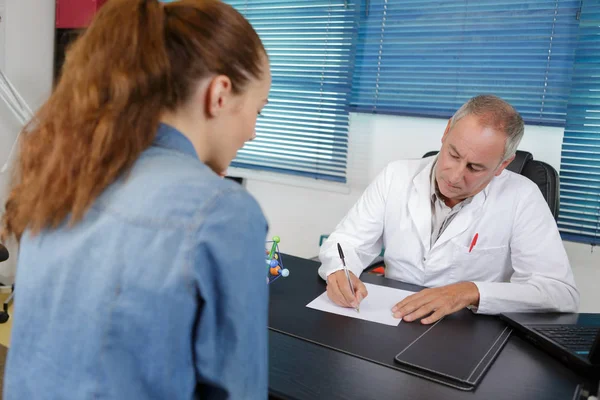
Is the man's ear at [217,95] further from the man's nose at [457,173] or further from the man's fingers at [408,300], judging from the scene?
the man's nose at [457,173]

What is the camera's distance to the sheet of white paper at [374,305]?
3.94 feet

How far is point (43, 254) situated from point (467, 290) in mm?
1049

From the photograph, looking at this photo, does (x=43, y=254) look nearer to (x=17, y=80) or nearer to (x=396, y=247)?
(x=396, y=247)

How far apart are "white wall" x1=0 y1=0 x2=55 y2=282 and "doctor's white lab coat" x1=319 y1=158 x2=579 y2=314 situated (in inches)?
89.1

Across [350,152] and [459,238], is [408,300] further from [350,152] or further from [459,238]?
[350,152]

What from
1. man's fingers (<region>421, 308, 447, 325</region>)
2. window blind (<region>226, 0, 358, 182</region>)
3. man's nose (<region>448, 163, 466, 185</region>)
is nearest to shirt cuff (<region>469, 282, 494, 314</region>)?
man's fingers (<region>421, 308, 447, 325</region>)

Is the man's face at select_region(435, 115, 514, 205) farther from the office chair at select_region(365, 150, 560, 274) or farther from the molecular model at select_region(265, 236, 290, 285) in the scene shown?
the molecular model at select_region(265, 236, 290, 285)

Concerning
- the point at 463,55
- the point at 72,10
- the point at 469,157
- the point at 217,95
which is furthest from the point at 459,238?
the point at 72,10

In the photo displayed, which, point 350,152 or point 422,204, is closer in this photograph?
point 422,204

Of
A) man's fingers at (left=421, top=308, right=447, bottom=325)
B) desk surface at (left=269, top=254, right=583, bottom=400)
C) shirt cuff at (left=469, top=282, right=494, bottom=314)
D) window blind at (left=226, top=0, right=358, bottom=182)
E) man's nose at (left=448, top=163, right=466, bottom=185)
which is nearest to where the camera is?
desk surface at (left=269, top=254, right=583, bottom=400)

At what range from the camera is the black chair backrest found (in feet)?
5.77

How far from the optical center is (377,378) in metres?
0.92

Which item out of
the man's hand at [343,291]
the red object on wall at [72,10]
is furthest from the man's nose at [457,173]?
the red object on wall at [72,10]

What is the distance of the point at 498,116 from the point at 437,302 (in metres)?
0.64
